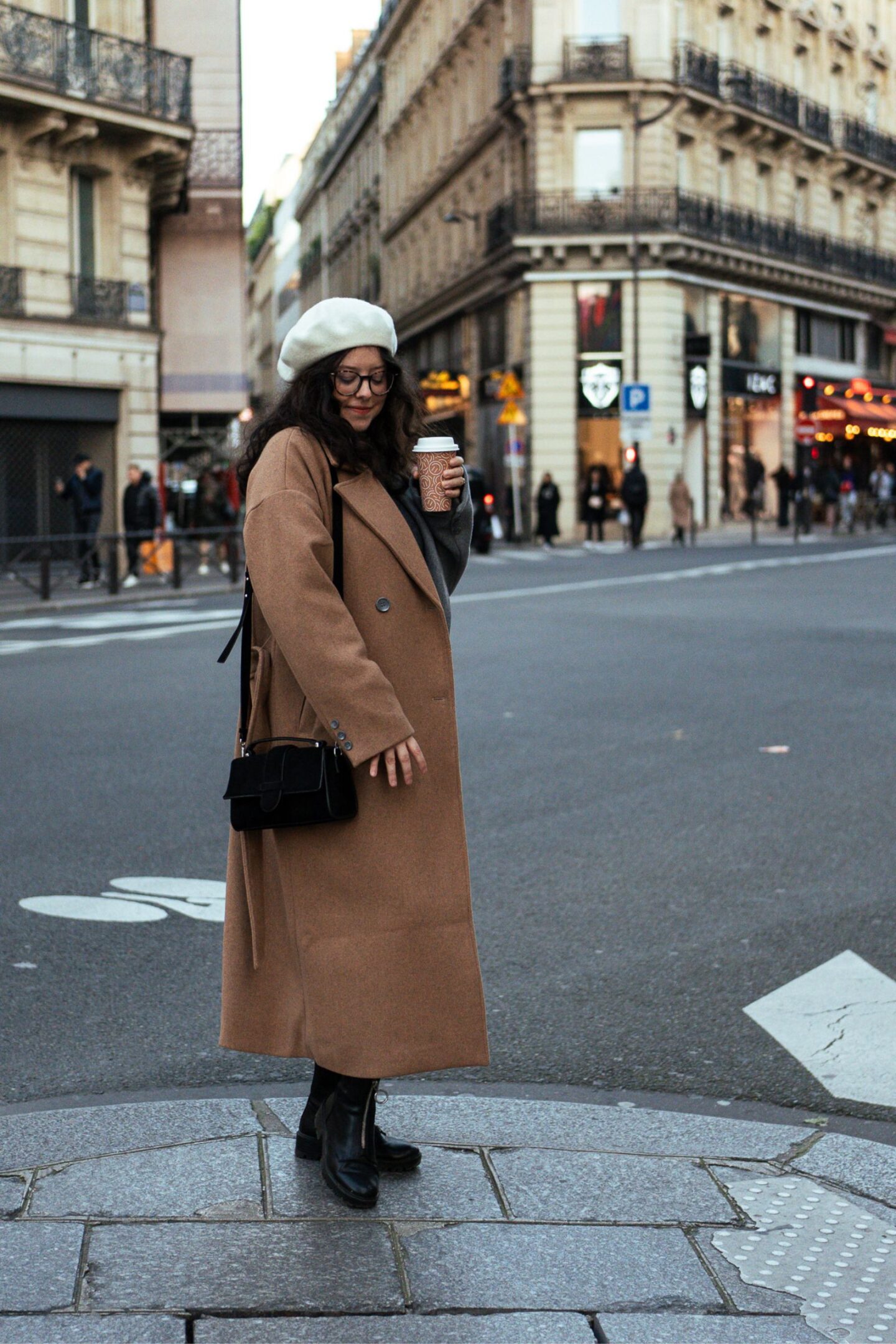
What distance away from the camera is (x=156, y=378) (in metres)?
29.8

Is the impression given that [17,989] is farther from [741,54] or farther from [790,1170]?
[741,54]

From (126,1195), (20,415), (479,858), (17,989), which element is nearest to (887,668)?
(479,858)

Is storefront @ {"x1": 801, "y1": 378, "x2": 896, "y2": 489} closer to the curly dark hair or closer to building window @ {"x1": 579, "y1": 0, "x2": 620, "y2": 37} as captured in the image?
building window @ {"x1": 579, "y1": 0, "x2": 620, "y2": 37}

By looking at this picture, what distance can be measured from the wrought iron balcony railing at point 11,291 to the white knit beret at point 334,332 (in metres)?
25.0

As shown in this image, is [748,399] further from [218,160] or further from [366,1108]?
[366,1108]

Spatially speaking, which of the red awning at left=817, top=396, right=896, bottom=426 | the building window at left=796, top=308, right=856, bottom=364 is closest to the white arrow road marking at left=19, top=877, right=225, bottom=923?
the building window at left=796, top=308, right=856, bottom=364

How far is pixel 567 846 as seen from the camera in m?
6.85

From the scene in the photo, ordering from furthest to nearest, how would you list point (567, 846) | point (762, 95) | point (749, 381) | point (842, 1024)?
point (762, 95) < point (749, 381) < point (567, 846) < point (842, 1024)

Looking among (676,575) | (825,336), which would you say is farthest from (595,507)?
(825,336)

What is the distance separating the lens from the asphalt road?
4.49m

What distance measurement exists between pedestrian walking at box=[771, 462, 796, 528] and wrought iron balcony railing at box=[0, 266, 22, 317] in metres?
22.9

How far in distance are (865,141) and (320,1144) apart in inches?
2081

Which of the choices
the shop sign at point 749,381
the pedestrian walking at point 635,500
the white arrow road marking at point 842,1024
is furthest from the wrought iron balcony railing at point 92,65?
the white arrow road marking at point 842,1024

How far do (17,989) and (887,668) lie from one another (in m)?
8.89
